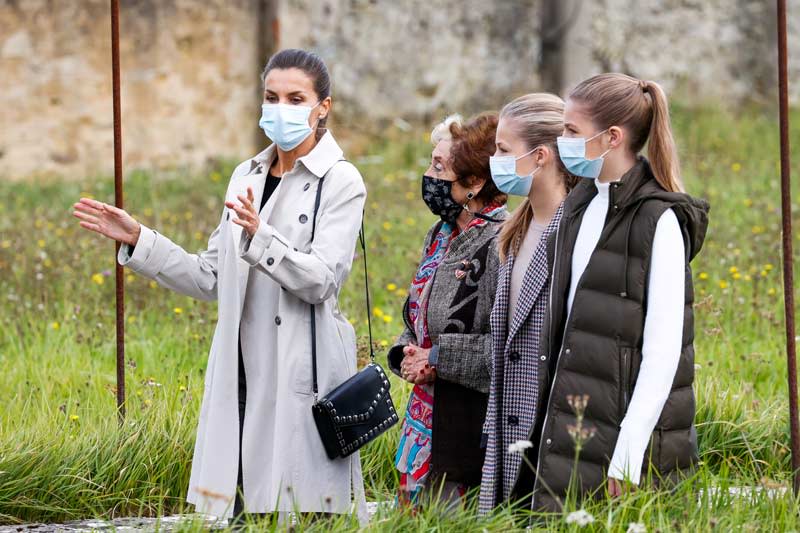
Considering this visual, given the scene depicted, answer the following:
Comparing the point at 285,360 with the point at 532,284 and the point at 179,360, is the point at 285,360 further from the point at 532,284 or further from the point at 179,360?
the point at 179,360

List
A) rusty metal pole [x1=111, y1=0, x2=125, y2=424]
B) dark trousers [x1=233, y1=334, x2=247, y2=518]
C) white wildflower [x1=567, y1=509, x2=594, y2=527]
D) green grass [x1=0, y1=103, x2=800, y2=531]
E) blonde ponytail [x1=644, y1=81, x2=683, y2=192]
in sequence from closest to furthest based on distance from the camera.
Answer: white wildflower [x1=567, y1=509, x2=594, y2=527]
blonde ponytail [x1=644, y1=81, x2=683, y2=192]
dark trousers [x1=233, y1=334, x2=247, y2=518]
green grass [x1=0, y1=103, x2=800, y2=531]
rusty metal pole [x1=111, y1=0, x2=125, y2=424]

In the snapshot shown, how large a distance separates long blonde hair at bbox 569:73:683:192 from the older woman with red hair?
466 mm

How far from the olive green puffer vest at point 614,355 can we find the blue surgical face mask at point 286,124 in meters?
0.97

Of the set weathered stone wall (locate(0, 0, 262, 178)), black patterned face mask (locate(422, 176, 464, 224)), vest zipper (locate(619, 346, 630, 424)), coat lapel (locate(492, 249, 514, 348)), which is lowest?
vest zipper (locate(619, 346, 630, 424))

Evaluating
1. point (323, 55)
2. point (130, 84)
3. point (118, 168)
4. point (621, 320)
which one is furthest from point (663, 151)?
point (323, 55)

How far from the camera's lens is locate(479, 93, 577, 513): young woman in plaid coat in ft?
10.5

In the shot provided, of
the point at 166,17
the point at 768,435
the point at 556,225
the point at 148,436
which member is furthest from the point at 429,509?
the point at 166,17

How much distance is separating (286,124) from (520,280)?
2.62ft

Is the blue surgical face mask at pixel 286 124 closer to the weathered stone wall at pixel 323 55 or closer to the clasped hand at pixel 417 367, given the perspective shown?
the clasped hand at pixel 417 367

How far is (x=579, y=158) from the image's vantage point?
122 inches

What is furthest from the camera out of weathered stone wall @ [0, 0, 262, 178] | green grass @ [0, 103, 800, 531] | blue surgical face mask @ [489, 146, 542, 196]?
weathered stone wall @ [0, 0, 262, 178]

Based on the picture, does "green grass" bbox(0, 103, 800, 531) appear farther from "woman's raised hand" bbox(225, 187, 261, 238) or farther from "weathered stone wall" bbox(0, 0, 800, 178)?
"woman's raised hand" bbox(225, 187, 261, 238)

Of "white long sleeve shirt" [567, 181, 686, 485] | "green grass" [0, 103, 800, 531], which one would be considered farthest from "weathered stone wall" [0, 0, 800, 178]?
"white long sleeve shirt" [567, 181, 686, 485]

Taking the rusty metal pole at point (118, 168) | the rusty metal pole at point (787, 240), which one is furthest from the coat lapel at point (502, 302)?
the rusty metal pole at point (118, 168)
